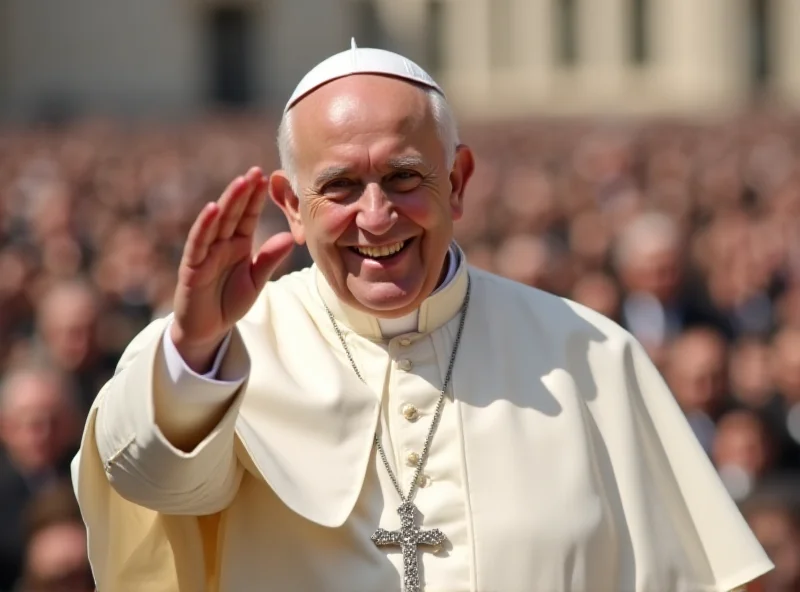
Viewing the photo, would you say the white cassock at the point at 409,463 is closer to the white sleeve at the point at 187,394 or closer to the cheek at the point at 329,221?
the white sleeve at the point at 187,394

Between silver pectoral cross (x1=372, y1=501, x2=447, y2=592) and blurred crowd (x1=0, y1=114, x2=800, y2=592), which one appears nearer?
silver pectoral cross (x1=372, y1=501, x2=447, y2=592)

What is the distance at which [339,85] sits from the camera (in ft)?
9.43

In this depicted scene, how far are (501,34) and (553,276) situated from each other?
3561cm

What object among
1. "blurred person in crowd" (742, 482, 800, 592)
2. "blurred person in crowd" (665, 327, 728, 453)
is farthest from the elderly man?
"blurred person in crowd" (665, 327, 728, 453)

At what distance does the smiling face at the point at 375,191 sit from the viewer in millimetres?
2781

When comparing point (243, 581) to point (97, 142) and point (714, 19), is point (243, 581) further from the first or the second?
point (714, 19)

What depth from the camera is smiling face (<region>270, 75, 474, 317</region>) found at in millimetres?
2781

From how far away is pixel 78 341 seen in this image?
6434mm

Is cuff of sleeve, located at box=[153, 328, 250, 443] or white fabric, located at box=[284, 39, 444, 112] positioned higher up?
white fabric, located at box=[284, 39, 444, 112]

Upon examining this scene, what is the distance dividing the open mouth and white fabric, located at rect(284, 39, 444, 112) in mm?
294

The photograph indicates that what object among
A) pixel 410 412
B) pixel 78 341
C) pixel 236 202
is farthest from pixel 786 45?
pixel 236 202

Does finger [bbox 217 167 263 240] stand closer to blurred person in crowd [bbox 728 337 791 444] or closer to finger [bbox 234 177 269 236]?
finger [bbox 234 177 269 236]

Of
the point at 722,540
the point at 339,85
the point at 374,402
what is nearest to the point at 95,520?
the point at 374,402

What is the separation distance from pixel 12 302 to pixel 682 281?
309cm
